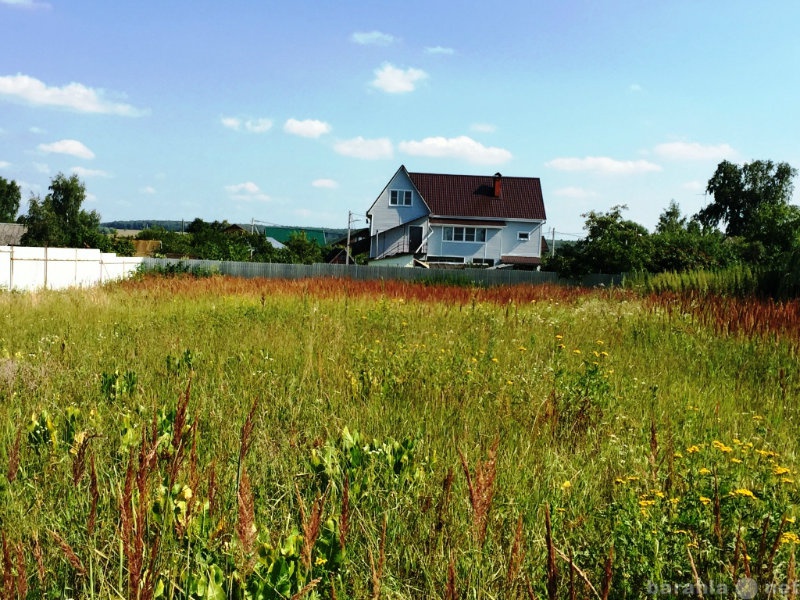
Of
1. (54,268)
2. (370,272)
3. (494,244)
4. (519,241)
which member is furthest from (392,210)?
(54,268)

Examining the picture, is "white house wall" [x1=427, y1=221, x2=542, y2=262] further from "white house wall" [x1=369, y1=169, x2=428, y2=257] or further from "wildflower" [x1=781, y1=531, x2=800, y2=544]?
"wildflower" [x1=781, y1=531, x2=800, y2=544]

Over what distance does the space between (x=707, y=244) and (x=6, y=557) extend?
28394 millimetres

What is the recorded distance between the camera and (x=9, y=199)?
71.6 metres

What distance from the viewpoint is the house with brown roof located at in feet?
146

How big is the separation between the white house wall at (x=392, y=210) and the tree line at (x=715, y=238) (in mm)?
15217

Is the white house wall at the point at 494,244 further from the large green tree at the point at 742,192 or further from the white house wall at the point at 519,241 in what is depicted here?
the large green tree at the point at 742,192

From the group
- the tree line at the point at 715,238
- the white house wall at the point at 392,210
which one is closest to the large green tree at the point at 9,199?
the white house wall at the point at 392,210

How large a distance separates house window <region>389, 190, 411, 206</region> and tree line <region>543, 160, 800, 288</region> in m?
15.7

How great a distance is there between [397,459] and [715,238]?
2728cm

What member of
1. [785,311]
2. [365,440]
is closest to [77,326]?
[365,440]

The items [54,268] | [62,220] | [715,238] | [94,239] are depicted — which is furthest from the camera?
[62,220]

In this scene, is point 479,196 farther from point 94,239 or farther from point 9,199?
point 9,199

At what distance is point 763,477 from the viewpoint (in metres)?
2.78

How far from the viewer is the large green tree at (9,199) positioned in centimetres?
7081
